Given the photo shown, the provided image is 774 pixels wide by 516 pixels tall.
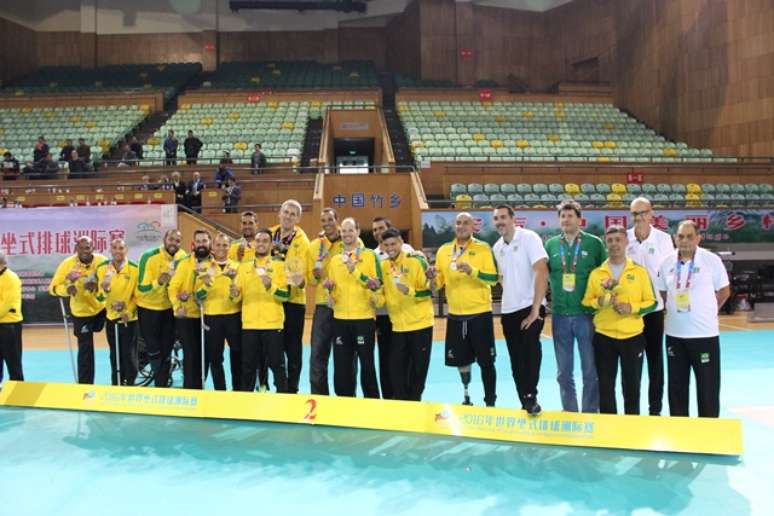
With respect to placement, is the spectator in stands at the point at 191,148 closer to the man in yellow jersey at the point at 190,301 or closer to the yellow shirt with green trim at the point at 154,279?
the yellow shirt with green trim at the point at 154,279

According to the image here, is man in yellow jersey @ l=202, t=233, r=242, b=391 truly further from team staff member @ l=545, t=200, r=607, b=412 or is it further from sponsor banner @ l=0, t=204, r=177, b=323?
sponsor banner @ l=0, t=204, r=177, b=323

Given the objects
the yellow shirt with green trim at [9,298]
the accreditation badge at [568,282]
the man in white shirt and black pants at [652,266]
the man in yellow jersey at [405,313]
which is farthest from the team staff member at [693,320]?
the yellow shirt with green trim at [9,298]

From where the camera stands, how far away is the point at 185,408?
16.4 ft

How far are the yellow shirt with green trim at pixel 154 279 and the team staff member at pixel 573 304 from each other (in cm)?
346

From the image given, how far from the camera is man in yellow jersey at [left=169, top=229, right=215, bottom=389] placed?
5.34m

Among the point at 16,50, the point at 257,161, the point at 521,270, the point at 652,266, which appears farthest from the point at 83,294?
the point at 16,50

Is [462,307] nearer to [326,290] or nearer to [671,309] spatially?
[326,290]

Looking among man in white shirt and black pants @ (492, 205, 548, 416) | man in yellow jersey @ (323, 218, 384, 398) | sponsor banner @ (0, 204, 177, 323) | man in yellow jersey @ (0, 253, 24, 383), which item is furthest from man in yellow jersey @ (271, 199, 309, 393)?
sponsor banner @ (0, 204, 177, 323)

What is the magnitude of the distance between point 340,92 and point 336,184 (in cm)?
791

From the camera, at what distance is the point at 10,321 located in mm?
5859

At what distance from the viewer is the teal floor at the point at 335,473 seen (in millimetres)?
3268

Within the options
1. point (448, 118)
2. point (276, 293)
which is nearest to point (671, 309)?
point (276, 293)

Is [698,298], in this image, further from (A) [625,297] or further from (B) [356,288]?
(B) [356,288]

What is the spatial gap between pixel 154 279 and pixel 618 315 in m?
4.08
